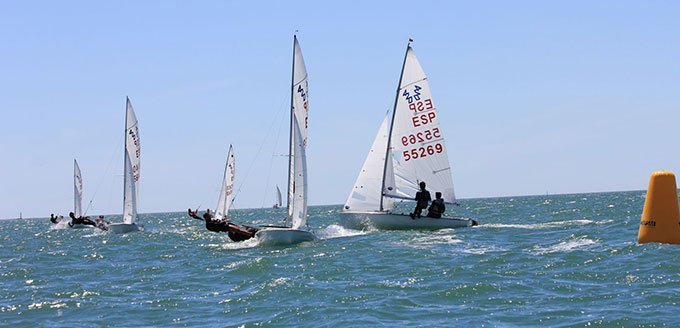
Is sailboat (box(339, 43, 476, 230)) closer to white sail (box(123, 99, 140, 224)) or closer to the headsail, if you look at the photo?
the headsail

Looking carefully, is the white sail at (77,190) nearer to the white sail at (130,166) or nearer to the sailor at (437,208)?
the white sail at (130,166)

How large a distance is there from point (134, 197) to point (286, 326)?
36.0m

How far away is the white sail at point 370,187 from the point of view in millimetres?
31859

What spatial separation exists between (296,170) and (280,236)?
101 inches

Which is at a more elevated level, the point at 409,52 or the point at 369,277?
the point at 409,52

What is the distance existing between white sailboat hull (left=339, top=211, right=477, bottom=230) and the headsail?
6.19 feet

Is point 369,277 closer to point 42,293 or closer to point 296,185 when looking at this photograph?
point 42,293

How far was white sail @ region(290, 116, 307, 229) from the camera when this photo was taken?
84.2 feet

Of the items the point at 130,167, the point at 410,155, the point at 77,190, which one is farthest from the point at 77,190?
the point at 410,155

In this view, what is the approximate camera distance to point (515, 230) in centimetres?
2878

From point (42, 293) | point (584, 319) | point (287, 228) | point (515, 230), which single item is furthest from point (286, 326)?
point (515, 230)

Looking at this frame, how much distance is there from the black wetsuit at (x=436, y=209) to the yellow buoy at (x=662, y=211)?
11221mm

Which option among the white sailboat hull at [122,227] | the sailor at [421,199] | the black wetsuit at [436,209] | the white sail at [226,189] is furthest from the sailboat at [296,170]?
the white sailboat hull at [122,227]

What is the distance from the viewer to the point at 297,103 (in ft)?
86.9
